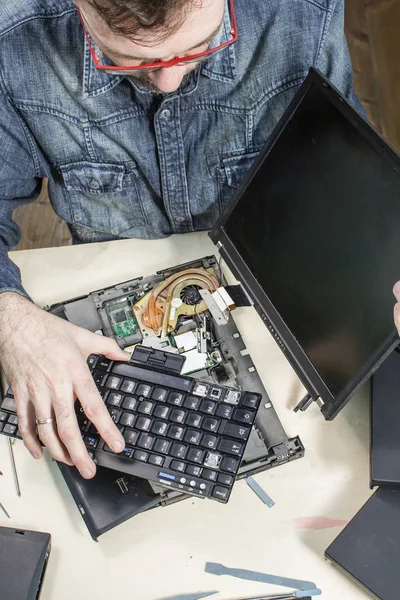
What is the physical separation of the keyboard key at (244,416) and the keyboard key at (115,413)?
19cm

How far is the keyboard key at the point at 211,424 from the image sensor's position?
933 millimetres

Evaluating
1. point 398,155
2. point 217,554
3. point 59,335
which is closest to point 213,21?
point 398,155

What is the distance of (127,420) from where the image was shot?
0.96 metres

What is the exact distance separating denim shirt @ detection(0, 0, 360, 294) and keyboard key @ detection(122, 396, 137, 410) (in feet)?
0.98

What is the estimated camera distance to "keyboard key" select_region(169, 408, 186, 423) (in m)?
0.94

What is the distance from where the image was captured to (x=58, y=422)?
3.11ft

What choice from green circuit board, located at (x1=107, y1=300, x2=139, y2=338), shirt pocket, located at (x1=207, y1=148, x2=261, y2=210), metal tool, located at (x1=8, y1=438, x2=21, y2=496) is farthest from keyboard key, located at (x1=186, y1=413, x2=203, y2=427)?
shirt pocket, located at (x1=207, y1=148, x2=261, y2=210)

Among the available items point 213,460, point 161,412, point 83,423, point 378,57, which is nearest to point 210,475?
point 213,460

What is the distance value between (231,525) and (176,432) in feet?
0.56

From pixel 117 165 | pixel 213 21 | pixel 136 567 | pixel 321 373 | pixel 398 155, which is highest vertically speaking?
pixel 213 21

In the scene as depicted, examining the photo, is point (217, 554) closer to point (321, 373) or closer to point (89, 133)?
point (321, 373)

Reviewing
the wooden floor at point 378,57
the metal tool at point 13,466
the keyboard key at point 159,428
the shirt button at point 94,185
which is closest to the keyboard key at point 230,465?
the keyboard key at point 159,428

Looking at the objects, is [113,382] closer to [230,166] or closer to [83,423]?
[83,423]

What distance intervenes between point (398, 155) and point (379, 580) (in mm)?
589
